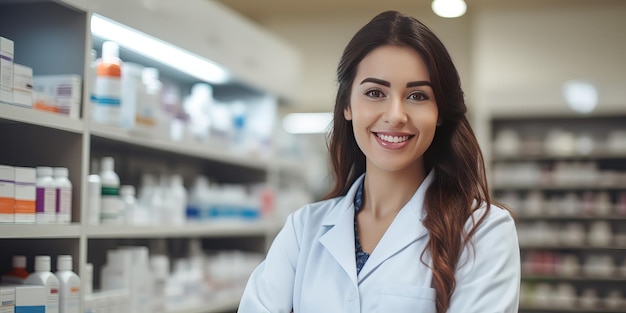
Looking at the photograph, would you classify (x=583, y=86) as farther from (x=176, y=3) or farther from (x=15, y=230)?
(x=15, y=230)

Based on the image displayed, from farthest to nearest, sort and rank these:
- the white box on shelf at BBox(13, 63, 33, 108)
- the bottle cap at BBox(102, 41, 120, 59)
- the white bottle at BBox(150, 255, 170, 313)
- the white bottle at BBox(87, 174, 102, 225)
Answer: the white bottle at BBox(150, 255, 170, 313)
the bottle cap at BBox(102, 41, 120, 59)
the white bottle at BBox(87, 174, 102, 225)
the white box on shelf at BBox(13, 63, 33, 108)

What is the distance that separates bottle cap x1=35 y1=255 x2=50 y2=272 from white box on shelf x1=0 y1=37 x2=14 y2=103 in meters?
0.54

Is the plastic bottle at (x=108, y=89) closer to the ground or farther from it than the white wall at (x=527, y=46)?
closer to the ground

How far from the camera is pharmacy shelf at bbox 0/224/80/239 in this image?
241 centimetres

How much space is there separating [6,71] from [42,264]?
65 cm

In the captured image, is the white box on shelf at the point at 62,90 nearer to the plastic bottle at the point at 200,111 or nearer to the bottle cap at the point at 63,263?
the bottle cap at the point at 63,263

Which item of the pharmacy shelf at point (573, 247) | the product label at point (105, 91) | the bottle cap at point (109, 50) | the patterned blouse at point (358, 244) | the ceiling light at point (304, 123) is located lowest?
the pharmacy shelf at point (573, 247)

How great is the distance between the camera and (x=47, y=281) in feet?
8.39

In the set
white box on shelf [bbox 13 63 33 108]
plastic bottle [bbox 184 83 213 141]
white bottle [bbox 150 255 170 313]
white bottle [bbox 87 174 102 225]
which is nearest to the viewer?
white box on shelf [bbox 13 63 33 108]

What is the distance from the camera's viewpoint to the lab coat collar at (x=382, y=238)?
1.97 meters

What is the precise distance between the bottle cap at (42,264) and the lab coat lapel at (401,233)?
1199 millimetres

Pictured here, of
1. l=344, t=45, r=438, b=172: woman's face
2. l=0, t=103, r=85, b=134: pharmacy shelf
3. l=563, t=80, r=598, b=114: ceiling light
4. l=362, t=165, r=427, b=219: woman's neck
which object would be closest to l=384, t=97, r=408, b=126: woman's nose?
→ l=344, t=45, r=438, b=172: woman's face

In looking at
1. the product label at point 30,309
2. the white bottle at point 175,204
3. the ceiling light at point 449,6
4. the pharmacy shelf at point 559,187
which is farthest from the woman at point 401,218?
the pharmacy shelf at point 559,187

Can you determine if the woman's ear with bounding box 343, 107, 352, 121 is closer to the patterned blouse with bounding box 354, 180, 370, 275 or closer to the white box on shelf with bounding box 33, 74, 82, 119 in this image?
the patterned blouse with bounding box 354, 180, 370, 275
